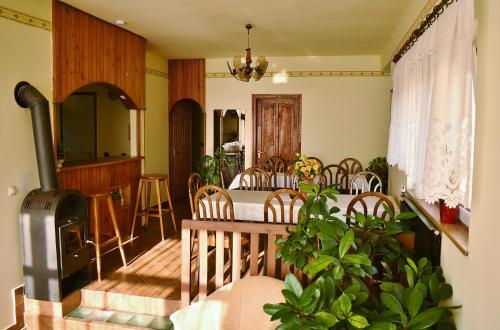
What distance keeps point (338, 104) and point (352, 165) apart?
1.09 m

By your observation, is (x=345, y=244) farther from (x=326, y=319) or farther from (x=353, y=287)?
(x=326, y=319)

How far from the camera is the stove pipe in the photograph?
3.37 m

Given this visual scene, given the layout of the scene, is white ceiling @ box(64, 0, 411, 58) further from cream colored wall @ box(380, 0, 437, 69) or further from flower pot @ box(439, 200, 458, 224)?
flower pot @ box(439, 200, 458, 224)

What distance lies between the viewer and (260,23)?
4.68m

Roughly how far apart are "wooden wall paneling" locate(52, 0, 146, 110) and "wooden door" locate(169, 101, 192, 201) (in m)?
1.70

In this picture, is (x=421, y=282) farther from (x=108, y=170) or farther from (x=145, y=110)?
(x=145, y=110)

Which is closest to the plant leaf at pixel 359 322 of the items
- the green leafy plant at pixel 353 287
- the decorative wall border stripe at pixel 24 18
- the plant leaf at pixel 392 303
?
the green leafy plant at pixel 353 287

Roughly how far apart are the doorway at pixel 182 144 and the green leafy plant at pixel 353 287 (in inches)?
213

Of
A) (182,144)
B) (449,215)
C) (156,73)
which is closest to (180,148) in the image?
(182,144)

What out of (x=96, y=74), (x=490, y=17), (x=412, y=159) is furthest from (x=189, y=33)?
(x=490, y=17)

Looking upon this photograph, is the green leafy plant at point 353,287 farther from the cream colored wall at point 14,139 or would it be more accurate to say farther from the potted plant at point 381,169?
the potted plant at point 381,169

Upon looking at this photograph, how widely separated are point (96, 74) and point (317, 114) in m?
3.78

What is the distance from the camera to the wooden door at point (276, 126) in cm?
702

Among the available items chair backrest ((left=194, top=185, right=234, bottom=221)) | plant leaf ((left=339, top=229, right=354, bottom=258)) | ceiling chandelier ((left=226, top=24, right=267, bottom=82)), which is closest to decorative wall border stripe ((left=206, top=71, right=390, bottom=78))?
ceiling chandelier ((left=226, top=24, right=267, bottom=82))
